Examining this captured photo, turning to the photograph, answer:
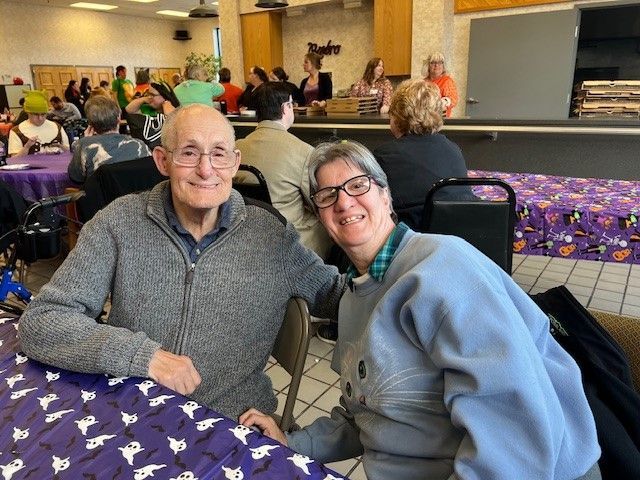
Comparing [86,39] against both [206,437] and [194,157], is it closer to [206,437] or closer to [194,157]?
[194,157]

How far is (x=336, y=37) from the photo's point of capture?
7445 mm

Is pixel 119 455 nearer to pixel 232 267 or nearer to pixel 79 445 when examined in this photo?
pixel 79 445

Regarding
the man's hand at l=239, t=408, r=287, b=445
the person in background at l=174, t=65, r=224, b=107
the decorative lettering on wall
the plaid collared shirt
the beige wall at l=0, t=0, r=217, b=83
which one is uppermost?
the beige wall at l=0, t=0, r=217, b=83

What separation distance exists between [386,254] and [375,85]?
474cm

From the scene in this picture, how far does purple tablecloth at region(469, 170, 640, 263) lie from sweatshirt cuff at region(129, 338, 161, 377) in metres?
1.97

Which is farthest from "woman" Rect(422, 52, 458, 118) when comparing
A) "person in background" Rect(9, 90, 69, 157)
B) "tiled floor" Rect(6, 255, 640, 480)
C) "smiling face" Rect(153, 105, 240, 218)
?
"smiling face" Rect(153, 105, 240, 218)

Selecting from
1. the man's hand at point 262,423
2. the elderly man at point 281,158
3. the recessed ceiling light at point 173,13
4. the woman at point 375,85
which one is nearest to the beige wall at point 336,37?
the woman at point 375,85

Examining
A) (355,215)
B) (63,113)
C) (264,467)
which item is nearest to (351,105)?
(355,215)

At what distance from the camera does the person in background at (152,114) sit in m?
3.84

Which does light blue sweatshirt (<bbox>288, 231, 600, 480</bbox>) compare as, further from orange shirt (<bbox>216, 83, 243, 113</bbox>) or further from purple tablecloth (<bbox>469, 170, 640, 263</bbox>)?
orange shirt (<bbox>216, 83, 243, 113</bbox>)

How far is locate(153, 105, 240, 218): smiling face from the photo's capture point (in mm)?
1245

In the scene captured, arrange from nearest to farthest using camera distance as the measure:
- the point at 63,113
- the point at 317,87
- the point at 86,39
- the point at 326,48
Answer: the point at 317,87 → the point at 63,113 → the point at 326,48 → the point at 86,39

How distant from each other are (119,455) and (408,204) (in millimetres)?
1798

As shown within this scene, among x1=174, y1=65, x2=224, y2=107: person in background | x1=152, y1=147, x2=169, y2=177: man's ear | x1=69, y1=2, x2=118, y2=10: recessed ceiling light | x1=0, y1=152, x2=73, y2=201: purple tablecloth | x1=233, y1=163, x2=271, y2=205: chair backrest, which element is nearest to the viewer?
x1=152, y1=147, x2=169, y2=177: man's ear
